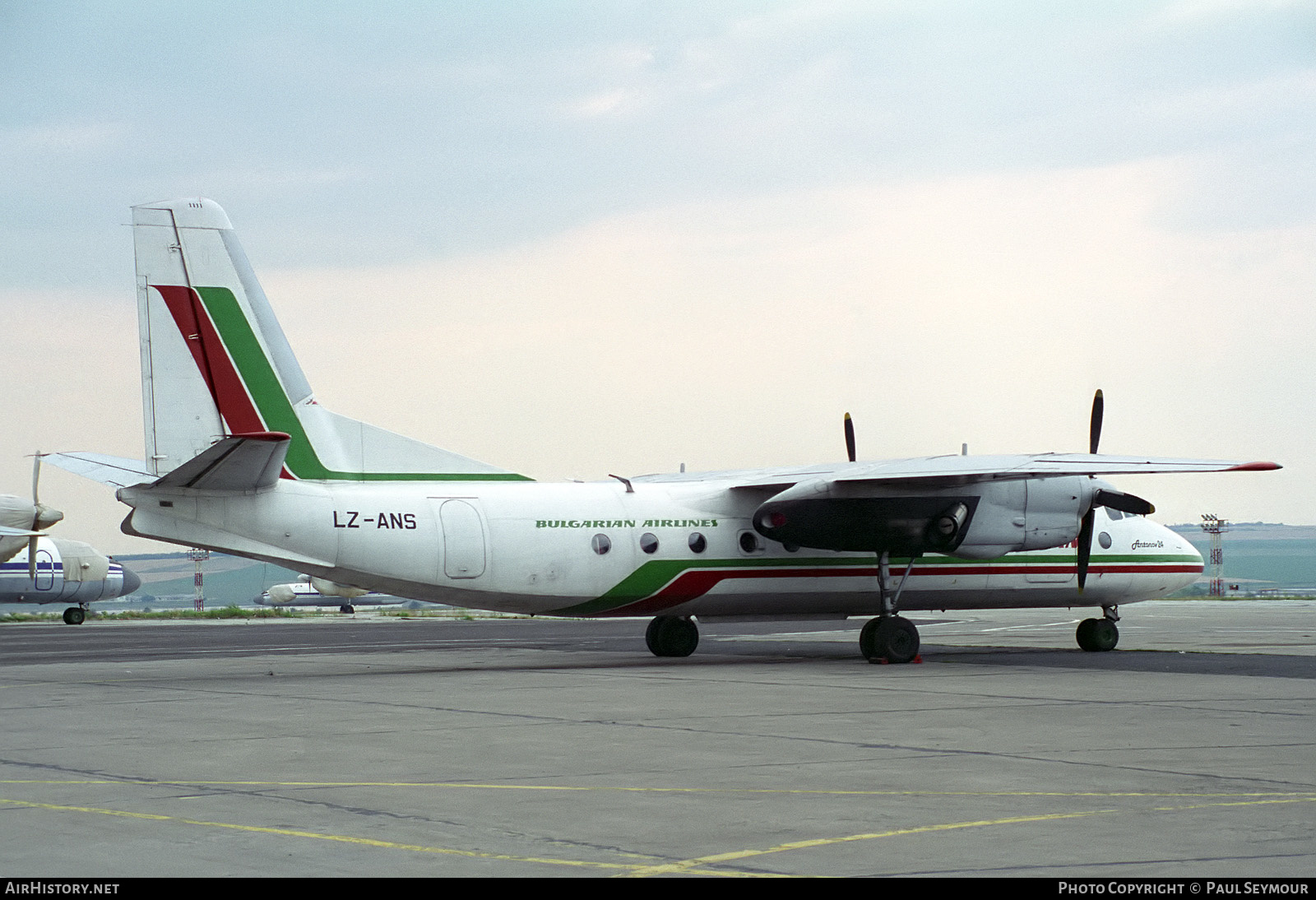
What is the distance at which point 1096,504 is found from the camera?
25578 millimetres

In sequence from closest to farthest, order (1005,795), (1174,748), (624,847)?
(624,847) → (1005,795) → (1174,748)

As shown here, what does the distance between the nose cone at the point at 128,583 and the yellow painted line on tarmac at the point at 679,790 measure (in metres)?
57.6

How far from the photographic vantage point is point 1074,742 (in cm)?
1286

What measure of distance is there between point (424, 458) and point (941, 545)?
9190 millimetres

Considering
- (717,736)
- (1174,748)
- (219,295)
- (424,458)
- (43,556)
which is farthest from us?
(43,556)

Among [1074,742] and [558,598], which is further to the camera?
[558,598]

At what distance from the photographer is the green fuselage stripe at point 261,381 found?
21.5 metres

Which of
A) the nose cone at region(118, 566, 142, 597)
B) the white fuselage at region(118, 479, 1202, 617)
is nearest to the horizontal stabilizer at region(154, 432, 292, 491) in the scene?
the white fuselage at region(118, 479, 1202, 617)

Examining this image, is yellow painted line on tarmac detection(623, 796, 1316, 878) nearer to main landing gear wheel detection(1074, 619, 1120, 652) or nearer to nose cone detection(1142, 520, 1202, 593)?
main landing gear wheel detection(1074, 619, 1120, 652)

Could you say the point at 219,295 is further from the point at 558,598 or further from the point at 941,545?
the point at 941,545

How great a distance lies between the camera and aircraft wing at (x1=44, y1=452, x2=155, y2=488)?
20.9 m

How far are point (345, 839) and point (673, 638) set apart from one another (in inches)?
755

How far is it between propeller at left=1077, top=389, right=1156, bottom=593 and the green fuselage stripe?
1337cm
